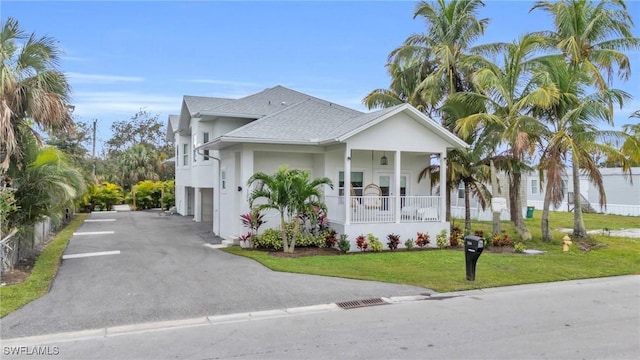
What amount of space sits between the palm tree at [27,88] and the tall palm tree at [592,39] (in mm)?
17186

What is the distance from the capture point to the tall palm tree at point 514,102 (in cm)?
1529

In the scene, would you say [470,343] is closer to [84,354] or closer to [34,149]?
[84,354]

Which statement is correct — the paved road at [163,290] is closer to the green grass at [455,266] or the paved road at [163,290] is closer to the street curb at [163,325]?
the street curb at [163,325]

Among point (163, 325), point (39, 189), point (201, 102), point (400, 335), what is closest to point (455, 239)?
point (400, 335)

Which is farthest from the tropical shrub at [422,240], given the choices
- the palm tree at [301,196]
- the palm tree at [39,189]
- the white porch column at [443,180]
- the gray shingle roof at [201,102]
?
the gray shingle roof at [201,102]

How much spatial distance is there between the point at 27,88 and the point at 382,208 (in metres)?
10.9

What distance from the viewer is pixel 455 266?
11.5 m

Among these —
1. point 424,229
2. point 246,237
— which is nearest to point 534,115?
point 424,229

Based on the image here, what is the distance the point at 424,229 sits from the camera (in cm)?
1488

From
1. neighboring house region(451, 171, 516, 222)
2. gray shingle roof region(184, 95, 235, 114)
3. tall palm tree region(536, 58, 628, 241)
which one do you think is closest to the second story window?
gray shingle roof region(184, 95, 235, 114)

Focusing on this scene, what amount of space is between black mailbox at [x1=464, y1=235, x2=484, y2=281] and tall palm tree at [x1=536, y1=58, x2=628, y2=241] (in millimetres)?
7296

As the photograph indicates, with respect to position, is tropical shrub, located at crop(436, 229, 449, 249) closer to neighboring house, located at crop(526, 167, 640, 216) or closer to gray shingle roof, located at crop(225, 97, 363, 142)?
gray shingle roof, located at crop(225, 97, 363, 142)

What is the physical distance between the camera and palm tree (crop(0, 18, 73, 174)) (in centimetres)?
959

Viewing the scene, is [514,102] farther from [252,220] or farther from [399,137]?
[252,220]
